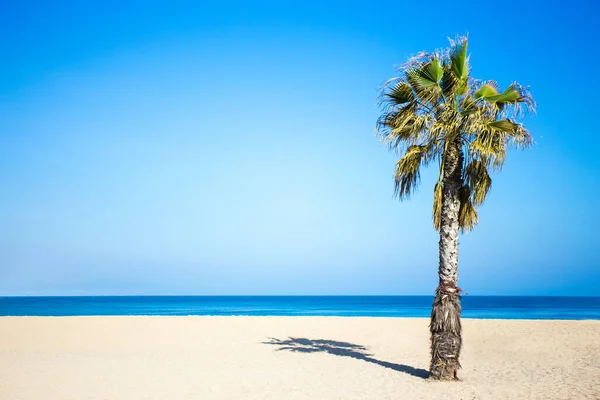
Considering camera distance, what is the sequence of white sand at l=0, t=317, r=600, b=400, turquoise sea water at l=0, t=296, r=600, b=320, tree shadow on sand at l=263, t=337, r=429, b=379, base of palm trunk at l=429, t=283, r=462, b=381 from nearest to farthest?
white sand at l=0, t=317, r=600, b=400 < base of palm trunk at l=429, t=283, r=462, b=381 < tree shadow on sand at l=263, t=337, r=429, b=379 < turquoise sea water at l=0, t=296, r=600, b=320

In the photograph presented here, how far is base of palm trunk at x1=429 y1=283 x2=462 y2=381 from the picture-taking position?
486 inches

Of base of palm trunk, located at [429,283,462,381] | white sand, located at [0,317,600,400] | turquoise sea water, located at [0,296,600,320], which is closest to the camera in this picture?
white sand, located at [0,317,600,400]

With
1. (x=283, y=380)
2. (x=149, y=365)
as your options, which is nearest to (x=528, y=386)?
(x=283, y=380)

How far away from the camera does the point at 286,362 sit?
1595cm

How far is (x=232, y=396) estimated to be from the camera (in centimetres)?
1122

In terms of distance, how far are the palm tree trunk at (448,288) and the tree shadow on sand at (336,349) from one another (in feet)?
3.61

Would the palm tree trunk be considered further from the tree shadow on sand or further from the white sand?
the tree shadow on sand

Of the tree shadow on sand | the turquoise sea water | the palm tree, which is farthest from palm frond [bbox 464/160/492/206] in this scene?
the turquoise sea water

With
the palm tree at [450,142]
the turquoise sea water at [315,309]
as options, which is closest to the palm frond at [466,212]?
the palm tree at [450,142]

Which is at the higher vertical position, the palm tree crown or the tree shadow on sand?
the palm tree crown

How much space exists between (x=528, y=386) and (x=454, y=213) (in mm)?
4529

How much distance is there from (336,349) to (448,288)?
297 inches

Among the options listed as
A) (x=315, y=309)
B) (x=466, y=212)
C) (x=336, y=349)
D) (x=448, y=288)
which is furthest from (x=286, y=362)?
(x=315, y=309)

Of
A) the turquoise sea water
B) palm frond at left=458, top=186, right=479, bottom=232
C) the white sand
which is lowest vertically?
Result: the turquoise sea water
